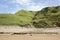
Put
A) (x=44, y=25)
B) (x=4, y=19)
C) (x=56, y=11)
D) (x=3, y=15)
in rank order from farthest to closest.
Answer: (x=56, y=11) → (x=3, y=15) → (x=4, y=19) → (x=44, y=25)

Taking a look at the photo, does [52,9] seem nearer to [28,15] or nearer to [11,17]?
[28,15]

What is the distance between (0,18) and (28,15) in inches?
791

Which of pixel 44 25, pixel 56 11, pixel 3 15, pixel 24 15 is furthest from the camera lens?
pixel 24 15

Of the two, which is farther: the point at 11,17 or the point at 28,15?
the point at 28,15

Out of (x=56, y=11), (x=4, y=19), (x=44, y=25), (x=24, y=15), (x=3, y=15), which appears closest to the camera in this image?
(x=44, y=25)

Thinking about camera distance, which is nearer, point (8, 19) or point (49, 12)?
point (8, 19)

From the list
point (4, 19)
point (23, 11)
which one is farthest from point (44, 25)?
point (23, 11)

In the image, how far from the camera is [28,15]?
8850 cm

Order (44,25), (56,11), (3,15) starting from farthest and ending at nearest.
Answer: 1. (56,11)
2. (3,15)
3. (44,25)

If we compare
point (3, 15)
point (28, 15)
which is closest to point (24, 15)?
point (28, 15)

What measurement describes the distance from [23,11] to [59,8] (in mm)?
14515

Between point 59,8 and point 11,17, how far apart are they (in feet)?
70.4

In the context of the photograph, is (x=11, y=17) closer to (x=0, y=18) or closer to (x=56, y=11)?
(x=0, y=18)

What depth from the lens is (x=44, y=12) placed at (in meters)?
85.6
